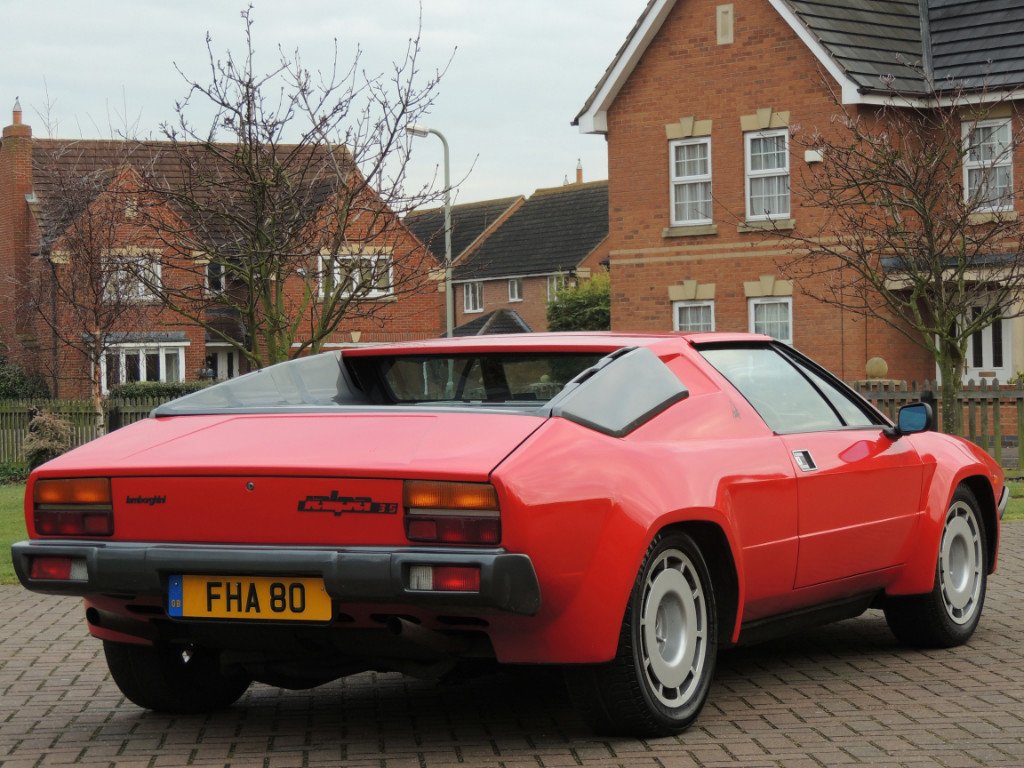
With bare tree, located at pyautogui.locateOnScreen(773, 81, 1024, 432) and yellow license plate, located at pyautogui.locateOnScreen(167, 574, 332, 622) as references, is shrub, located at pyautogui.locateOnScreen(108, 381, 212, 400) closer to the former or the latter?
bare tree, located at pyautogui.locateOnScreen(773, 81, 1024, 432)

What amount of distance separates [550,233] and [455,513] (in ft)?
189

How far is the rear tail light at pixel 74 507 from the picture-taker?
5254 millimetres

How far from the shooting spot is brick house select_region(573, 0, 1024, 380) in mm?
28812

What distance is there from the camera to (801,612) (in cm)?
647

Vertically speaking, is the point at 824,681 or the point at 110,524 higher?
the point at 110,524

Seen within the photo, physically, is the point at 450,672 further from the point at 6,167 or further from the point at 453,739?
the point at 6,167

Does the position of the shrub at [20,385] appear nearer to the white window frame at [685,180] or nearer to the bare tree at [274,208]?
the white window frame at [685,180]

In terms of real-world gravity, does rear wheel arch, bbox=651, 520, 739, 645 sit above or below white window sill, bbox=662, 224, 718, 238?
below

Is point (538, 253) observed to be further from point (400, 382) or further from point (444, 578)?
point (444, 578)

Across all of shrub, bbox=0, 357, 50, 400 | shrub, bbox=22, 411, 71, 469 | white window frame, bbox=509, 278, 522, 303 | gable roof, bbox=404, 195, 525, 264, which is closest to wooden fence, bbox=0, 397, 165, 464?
shrub, bbox=22, 411, 71, 469

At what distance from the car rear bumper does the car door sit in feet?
6.26

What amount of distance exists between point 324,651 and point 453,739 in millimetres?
575

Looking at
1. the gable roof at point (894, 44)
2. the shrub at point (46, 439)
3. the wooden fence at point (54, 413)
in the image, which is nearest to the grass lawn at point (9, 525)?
the shrub at point (46, 439)

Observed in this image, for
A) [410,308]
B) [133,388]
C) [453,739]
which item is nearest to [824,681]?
[453,739]
